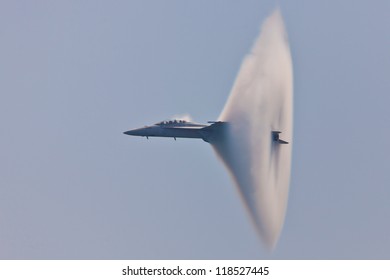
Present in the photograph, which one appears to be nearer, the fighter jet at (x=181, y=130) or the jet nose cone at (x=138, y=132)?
the fighter jet at (x=181, y=130)

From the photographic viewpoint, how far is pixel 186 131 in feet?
258

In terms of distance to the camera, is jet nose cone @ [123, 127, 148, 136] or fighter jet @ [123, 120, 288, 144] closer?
fighter jet @ [123, 120, 288, 144]

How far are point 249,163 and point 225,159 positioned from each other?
1878mm

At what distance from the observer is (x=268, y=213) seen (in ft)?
252

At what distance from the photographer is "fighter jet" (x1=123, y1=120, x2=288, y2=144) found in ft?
249

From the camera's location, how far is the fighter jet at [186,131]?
2982 inches

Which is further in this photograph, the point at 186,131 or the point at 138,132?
the point at 138,132

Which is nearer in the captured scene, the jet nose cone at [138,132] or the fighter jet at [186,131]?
the fighter jet at [186,131]

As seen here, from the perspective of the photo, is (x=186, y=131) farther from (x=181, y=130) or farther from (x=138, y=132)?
(x=138, y=132)

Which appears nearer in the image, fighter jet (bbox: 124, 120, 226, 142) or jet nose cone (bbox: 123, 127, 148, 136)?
fighter jet (bbox: 124, 120, 226, 142)

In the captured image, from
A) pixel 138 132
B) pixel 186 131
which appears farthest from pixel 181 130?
pixel 138 132
